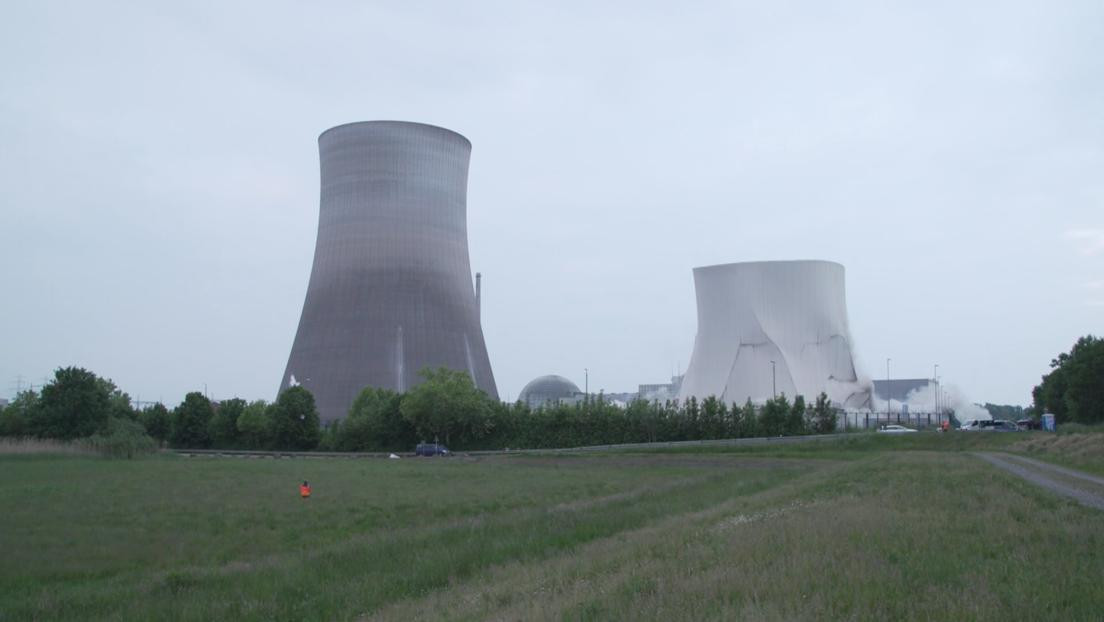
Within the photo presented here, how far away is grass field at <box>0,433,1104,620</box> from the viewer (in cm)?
483

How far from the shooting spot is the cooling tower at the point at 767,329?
47562mm

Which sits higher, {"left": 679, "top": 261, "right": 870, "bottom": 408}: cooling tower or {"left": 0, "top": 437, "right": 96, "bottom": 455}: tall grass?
{"left": 679, "top": 261, "right": 870, "bottom": 408}: cooling tower

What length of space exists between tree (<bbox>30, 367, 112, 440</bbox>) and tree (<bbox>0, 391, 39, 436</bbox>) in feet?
3.58

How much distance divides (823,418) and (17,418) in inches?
1587

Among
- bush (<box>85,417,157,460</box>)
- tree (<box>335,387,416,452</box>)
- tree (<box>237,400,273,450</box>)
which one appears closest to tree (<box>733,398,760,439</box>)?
tree (<box>335,387,416,452</box>)

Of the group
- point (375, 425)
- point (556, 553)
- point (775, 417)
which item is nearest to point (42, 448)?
point (375, 425)

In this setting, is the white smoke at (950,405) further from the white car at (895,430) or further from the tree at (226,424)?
the tree at (226,424)

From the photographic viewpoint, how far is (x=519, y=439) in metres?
45.4

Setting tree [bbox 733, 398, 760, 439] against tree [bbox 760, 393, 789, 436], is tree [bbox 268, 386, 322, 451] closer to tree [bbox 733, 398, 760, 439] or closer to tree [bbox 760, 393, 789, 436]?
tree [bbox 733, 398, 760, 439]

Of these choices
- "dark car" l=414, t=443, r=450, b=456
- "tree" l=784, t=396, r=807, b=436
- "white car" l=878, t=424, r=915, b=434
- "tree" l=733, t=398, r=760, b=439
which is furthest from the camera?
"tree" l=733, t=398, r=760, b=439

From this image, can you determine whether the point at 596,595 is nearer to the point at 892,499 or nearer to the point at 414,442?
the point at 892,499

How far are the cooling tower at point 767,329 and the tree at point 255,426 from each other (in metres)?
22.0

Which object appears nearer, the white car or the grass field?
the grass field

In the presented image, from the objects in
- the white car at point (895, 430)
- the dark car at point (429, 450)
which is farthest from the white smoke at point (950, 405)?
the dark car at point (429, 450)
